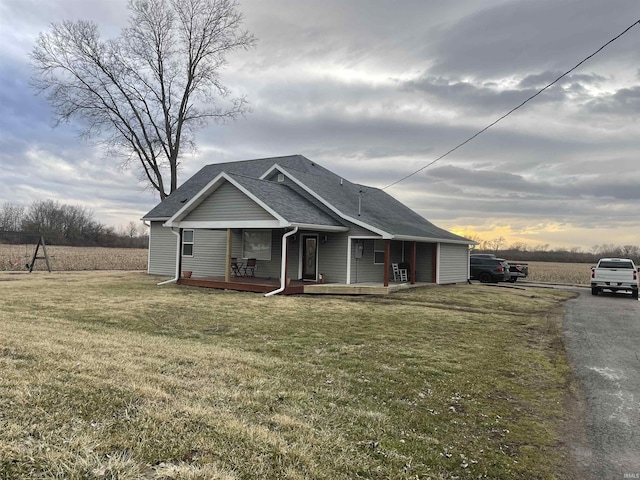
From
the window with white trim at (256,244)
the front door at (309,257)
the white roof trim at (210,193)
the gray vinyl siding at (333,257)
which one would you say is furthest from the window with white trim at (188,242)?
the gray vinyl siding at (333,257)

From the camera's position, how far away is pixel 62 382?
4.21 m

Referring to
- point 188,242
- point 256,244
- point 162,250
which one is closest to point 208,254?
point 188,242

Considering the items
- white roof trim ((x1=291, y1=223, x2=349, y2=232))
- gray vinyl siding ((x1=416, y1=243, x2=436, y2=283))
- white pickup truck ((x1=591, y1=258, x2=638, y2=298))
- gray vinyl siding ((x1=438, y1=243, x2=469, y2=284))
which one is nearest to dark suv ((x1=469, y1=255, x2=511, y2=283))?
gray vinyl siding ((x1=438, y1=243, x2=469, y2=284))

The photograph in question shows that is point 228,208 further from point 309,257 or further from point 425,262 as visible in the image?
point 425,262

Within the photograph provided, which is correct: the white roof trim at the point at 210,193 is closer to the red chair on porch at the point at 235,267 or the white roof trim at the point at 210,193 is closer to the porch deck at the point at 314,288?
the porch deck at the point at 314,288

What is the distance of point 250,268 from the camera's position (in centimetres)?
1889

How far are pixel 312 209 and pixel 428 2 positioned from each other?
8076mm

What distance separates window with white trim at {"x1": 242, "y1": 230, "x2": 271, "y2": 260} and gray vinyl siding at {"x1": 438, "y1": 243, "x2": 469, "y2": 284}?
8172mm

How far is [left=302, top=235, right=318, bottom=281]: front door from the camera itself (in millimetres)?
17547

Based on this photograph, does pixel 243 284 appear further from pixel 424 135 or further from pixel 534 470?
pixel 534 470

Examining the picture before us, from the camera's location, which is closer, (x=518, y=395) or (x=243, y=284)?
(x=518, y=395)

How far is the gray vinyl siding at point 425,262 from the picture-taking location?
2062 centimetres

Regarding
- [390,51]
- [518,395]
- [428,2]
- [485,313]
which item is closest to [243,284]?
[485,313]

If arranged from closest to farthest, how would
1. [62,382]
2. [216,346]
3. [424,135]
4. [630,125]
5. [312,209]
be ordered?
1. [62,382]
2. [216,346]
3. [630,125]
4. [312,209]
5. [424,135]
